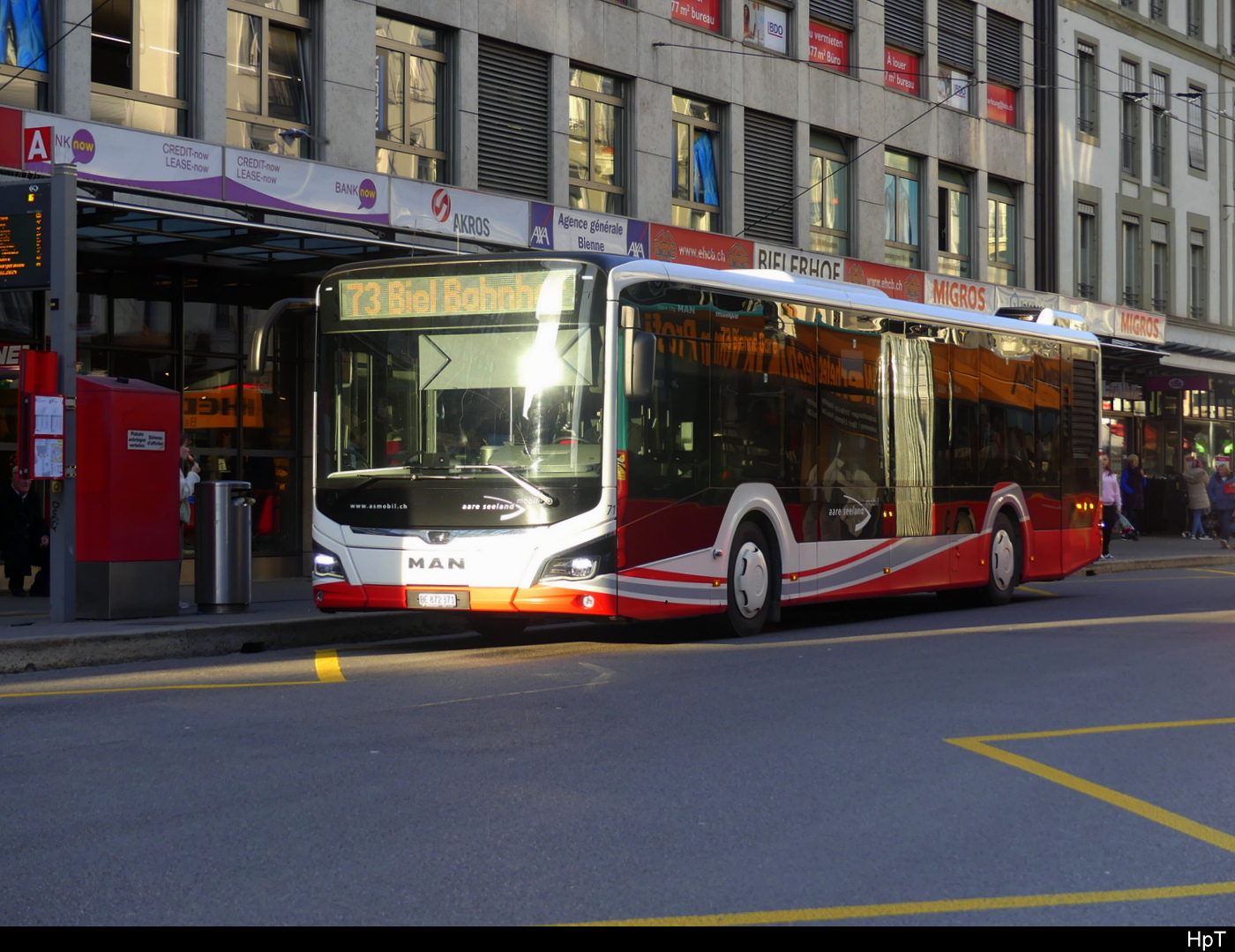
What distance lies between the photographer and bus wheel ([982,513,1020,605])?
17.3 metres

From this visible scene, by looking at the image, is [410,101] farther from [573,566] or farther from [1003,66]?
[1003,66]

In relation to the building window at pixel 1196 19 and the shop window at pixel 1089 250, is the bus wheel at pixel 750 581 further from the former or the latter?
the building window at pixel 1196 19

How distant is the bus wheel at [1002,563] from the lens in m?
17.3

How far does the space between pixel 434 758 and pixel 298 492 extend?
44.2 ft

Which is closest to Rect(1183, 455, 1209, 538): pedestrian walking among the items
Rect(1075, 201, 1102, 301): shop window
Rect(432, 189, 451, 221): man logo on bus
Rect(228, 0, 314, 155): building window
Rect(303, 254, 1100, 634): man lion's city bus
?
Rect(1075, 201, 1102, 301): shop window

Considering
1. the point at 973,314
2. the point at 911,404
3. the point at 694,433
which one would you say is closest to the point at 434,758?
the point at 694,433

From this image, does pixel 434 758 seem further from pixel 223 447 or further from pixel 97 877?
pixel 223 447

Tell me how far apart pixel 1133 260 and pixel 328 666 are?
3116 cm

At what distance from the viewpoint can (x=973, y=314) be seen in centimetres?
1692

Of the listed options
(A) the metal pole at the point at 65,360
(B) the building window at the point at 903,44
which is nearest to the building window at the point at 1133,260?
(B) the building window at the point at 903,44

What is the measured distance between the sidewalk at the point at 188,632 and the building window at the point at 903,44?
17765 millimetres

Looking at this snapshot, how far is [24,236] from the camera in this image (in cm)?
1286

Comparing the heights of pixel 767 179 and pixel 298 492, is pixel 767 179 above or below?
above
